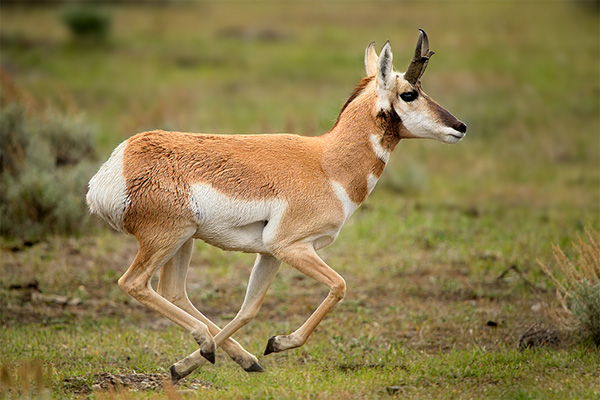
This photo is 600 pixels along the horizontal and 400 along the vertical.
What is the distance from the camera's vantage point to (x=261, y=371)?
6590 millimetres

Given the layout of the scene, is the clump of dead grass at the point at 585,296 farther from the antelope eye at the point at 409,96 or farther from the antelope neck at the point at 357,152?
the antelope eye at the point at 409,96

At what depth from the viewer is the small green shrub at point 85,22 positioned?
87.8 feet

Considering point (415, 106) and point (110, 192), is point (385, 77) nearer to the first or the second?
point (415, 106)

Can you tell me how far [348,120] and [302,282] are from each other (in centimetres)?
363

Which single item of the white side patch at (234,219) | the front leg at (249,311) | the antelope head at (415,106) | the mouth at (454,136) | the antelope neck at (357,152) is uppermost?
the antelope head at (415,106)

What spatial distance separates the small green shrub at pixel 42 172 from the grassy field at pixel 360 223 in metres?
0.38

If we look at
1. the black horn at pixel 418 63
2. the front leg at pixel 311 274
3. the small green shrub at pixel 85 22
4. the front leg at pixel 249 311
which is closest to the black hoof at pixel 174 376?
the front leg at pixel 249 311

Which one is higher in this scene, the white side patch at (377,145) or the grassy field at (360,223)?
the white side patch at (377,145)

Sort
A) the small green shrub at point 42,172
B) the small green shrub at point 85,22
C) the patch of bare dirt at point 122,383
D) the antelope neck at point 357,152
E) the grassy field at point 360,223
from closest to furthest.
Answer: the patch of bare dirt at point 122,383, the antelope neck at point 357,152, the grassy field at point 360,223, the small green shrub at point 42,172, the small green shrub at point 85,22

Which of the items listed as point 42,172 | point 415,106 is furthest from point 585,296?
point 42,172

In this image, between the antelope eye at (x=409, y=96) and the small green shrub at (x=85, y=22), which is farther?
the small green shrub at (x=85, y=22)

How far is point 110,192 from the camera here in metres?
6.08

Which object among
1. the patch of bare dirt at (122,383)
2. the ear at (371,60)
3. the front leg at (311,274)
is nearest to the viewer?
the patch of bare dirt at (122,383)

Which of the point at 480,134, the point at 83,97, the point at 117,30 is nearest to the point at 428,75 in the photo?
the point at 480,134
